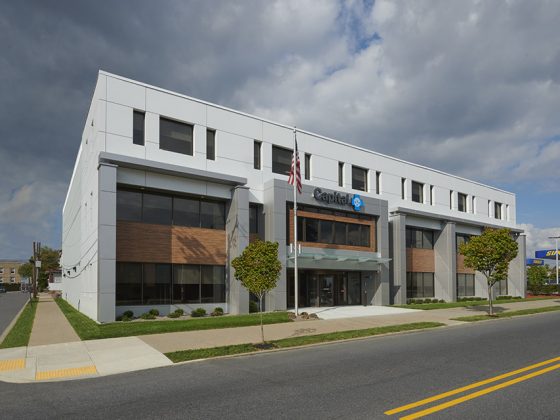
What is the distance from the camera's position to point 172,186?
77.4ft

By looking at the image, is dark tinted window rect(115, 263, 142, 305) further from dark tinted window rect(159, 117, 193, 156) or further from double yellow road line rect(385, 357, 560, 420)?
double yellow road line rect(385, 357, 560, 420)

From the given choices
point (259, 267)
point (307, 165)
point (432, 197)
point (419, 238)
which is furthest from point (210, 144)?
point (432, 197)

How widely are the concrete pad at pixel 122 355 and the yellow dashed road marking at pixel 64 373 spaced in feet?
0.75

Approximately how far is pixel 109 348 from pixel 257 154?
52.7 ft

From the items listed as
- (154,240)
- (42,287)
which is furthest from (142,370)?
(42,287)

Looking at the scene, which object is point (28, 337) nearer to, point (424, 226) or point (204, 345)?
point (204, 345)

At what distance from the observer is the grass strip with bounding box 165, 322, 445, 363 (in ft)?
41.9

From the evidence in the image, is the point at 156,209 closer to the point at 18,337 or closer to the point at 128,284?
the point at 128,284

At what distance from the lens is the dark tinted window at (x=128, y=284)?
72.6ft

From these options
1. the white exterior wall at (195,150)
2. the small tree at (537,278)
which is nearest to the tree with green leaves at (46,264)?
the white exterior wall at (195,150)

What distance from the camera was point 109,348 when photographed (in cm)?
1418

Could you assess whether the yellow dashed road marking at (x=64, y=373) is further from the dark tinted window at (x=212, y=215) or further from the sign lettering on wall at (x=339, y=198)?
the sign lettering on wall at (x=339, y=198)

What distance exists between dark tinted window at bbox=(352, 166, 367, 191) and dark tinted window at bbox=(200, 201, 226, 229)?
11252 mm

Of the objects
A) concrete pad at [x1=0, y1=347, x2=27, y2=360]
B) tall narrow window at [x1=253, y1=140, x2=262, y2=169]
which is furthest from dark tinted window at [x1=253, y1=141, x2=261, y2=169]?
concrete pad at [x1=0, y1=347, x2=27, y2=360]
